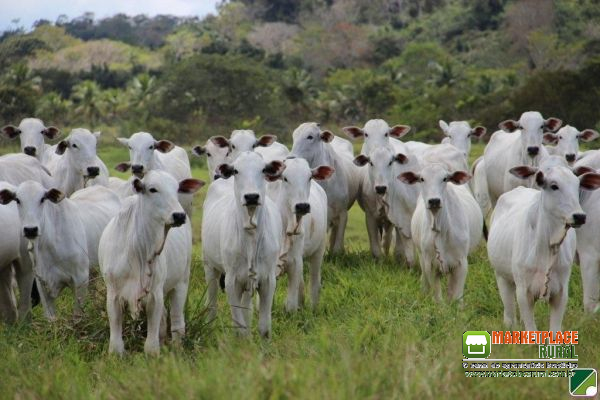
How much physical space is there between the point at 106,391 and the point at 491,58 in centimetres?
5316

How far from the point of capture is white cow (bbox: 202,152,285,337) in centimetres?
729

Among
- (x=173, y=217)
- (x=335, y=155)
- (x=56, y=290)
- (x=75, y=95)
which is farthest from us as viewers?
(x=75, y=95)

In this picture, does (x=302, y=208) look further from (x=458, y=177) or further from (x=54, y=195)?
(x=54, y=195)

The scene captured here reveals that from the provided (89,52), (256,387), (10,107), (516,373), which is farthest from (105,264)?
(89,52)

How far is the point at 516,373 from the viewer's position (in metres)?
5.52

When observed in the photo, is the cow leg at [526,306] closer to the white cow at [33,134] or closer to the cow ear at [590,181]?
the cow ear at [590,181]

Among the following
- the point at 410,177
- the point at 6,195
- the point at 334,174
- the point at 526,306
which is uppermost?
the point at 6,195

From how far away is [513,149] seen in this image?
12391 mm

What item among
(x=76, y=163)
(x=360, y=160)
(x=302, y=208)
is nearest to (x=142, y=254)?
(x=302, y=208)

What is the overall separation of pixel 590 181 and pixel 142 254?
3394mm

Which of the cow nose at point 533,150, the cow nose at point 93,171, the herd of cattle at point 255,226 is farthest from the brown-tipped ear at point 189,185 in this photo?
the cow nose at point 533,150

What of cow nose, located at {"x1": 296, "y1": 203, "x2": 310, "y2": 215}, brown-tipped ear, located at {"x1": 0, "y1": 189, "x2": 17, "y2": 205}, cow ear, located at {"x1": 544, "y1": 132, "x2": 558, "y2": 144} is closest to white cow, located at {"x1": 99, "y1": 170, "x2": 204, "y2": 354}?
brown-tipped ear, located at {"x1": 0, "y1": 189, "x2": 17, "y2": 205}

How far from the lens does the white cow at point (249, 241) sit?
7.29 m

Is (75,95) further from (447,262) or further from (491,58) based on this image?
(447,262)
